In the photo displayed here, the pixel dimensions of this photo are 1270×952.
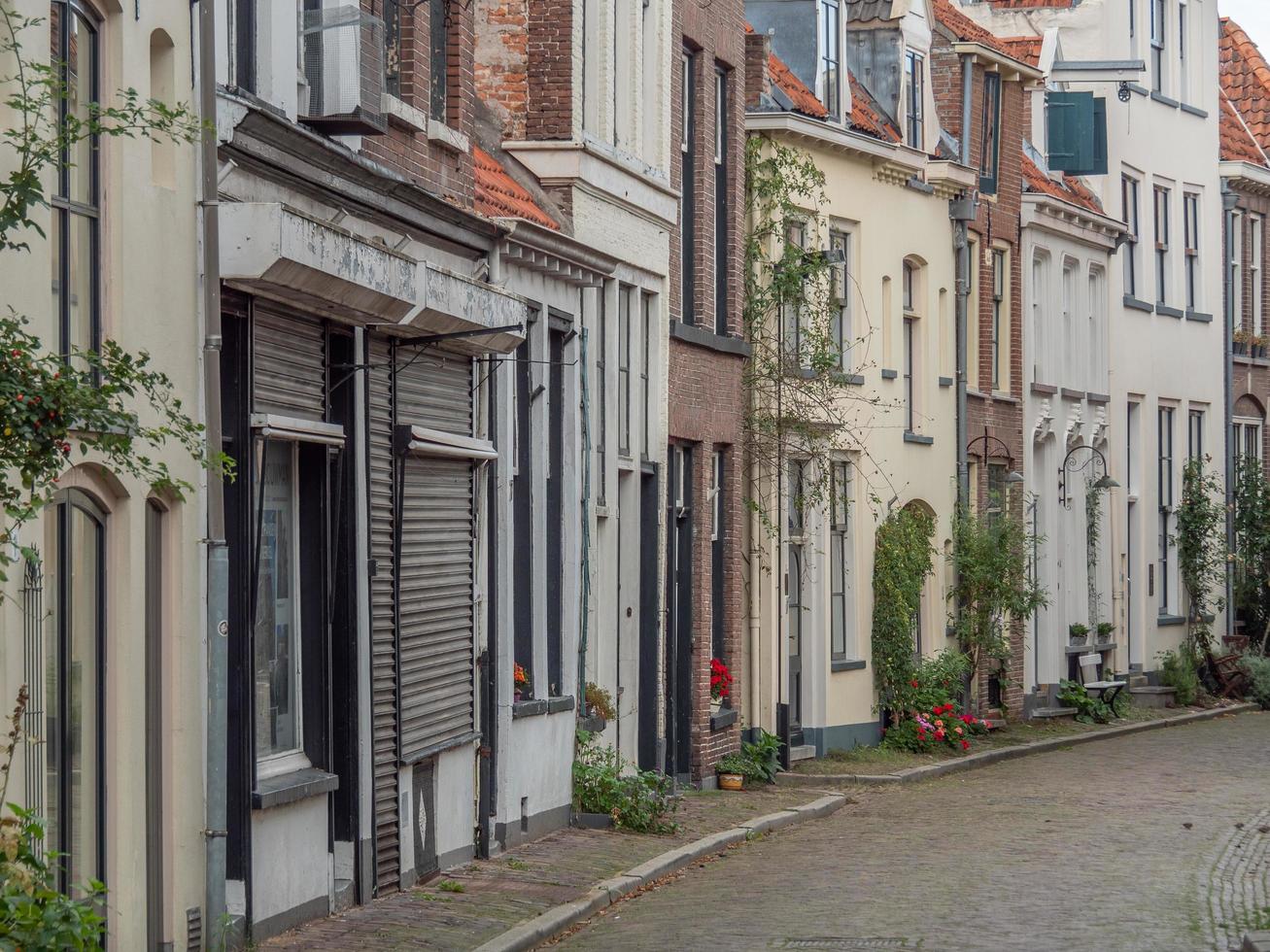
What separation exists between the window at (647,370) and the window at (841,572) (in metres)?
5.79

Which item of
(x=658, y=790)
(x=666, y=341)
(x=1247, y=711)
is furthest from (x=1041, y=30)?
(x=658, y=790)

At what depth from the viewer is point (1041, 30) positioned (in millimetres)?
35781

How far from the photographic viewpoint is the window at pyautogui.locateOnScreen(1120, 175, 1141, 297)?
36062 millimetres

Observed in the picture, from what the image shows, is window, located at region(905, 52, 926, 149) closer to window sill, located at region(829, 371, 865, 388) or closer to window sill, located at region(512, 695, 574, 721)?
window sill, located at region(829, 371, 865, 388)

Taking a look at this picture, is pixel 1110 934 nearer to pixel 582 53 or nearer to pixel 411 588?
pixel 411 588

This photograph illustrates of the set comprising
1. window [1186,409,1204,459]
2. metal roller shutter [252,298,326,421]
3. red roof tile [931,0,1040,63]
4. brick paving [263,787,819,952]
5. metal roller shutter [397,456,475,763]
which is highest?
red roof tile [931,0,1040,63]

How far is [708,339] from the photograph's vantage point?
21781mm

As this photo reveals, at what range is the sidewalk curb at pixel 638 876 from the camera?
12.1 meters

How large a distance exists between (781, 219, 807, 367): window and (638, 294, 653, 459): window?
3.93 meters

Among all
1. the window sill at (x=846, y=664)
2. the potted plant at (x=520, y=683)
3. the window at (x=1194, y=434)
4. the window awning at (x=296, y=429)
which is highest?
the window at (x=1194, y=434)

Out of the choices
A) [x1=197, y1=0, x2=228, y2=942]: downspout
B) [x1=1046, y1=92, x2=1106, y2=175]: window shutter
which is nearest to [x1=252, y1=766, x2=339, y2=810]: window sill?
[x1=197, y1=0, x2=228, y2=942]: downspout

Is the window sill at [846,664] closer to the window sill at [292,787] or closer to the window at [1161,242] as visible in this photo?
the window sill at [292,787]

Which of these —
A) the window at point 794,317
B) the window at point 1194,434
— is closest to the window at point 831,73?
the window at point 794,317

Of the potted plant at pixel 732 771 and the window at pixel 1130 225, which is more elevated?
the window at pixel 1130 225
